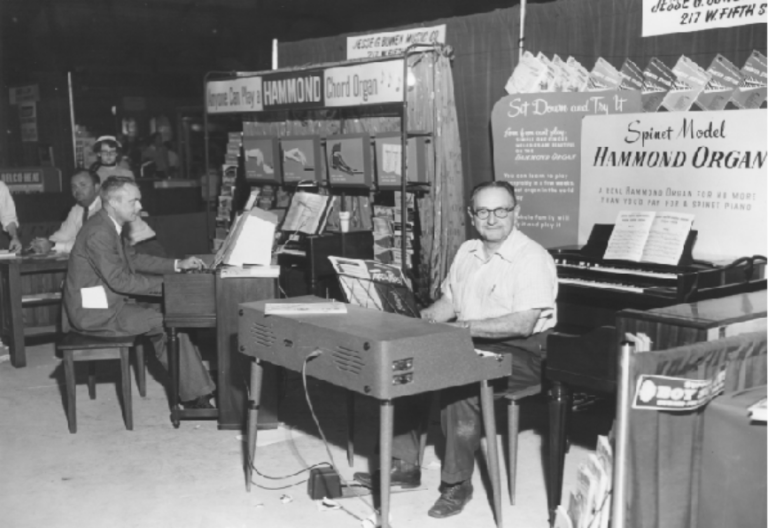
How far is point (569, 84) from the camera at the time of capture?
18.1 feet

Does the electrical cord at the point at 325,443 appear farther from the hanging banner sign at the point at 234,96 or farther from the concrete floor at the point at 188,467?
the hanging banner sign at the point at 234,96

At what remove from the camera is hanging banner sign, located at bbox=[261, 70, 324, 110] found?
6.96 meters

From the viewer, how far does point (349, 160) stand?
688 cm

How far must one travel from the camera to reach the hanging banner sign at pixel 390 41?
21.2 feet

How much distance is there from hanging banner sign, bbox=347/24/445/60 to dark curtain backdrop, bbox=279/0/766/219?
105mm

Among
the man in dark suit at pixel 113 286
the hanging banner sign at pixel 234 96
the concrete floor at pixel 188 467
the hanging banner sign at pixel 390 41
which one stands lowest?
the concrete floor at pixel 188 467

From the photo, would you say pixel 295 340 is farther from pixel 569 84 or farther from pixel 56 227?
pixel 56 227

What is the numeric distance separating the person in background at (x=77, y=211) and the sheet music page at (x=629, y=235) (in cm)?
399

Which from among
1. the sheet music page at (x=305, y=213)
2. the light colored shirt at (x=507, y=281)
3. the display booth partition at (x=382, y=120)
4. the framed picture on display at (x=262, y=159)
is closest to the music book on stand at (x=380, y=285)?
the light colored shirt at (x=507, y=281)

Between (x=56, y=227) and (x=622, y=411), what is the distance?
22.5ft

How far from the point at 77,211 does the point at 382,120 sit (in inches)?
99.8

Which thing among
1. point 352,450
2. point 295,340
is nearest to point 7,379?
point 352,450

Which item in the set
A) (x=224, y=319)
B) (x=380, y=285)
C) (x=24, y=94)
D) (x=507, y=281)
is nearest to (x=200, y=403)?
(x=224, y=319)

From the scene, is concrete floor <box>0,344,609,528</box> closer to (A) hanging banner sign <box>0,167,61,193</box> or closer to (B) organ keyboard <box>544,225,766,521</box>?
(B) organ keyboard <box>544,225,766,521</box>
